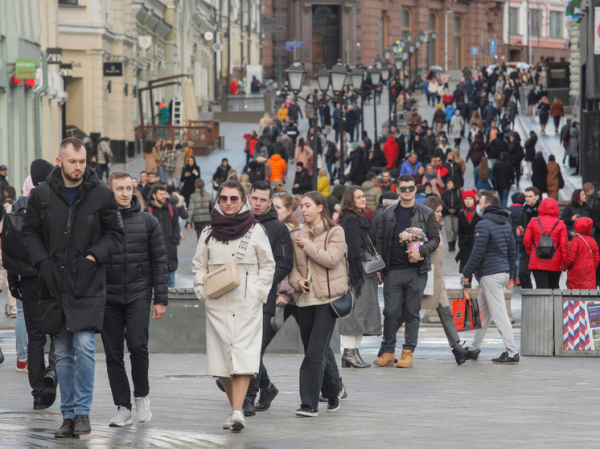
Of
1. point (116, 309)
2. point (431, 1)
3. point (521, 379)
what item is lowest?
point (521, 379)

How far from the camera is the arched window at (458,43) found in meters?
103

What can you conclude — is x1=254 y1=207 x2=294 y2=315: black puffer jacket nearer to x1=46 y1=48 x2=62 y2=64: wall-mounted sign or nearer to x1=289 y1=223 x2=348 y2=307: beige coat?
x1=289 y1=223 x2=348 y2=307: beige coat

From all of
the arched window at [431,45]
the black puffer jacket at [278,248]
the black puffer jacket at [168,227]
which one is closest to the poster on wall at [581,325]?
the black puffer jacket at [278,248]

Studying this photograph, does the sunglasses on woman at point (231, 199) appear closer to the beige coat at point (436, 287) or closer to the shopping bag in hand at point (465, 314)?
the beige coat at point (436, 287)

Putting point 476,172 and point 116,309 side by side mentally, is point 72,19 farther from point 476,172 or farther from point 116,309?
point 116,309

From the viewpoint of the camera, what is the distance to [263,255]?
7805mm

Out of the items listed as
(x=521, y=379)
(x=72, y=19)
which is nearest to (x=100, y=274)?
(x=521, y=379)

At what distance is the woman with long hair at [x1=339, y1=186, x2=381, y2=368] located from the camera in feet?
32.0

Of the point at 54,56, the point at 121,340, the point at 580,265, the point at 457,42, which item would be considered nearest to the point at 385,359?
the point at 580,265

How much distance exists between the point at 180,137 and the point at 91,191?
36499mm

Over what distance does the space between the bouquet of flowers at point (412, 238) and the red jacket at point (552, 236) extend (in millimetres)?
2996

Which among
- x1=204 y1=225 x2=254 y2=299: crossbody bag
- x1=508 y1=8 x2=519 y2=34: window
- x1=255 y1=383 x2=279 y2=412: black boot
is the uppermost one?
x1=508 y1=8 x2=519 y2=34: window

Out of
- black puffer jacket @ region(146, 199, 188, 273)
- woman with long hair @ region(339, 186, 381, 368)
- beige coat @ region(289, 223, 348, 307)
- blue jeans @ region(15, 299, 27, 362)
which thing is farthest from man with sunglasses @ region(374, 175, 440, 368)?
black puffer jacket @ region(146, 199, 188, 273)

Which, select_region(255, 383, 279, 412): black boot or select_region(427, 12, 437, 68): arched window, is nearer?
select_region(255, 383, 279, 412): black boot
